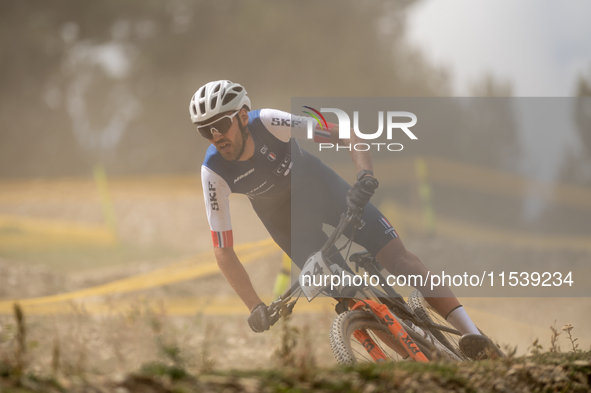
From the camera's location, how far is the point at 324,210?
4.09 metres

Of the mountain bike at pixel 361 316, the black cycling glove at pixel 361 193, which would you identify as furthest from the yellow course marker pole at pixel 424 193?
the black cycling glove at pixel 361 193

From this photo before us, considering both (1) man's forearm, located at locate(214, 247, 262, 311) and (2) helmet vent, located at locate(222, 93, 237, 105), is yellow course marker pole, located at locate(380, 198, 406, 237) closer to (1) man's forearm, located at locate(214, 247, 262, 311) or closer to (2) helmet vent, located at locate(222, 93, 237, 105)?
(1) man's forearm, located at locate(214, 247, 262, 311)

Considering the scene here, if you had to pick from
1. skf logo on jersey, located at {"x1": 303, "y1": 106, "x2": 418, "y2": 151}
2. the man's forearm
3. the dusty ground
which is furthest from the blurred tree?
the man's forearm

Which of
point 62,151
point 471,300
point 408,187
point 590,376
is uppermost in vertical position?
point 62,151

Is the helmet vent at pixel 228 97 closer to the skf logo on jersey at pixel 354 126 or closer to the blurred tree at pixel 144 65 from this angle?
the skf logo on jersey at pixel 354 126

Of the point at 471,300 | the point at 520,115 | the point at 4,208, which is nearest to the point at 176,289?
the point at 471,300

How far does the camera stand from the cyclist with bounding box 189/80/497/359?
146 inches

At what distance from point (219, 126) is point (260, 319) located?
1638 mm

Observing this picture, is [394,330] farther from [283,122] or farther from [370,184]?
[283,122]

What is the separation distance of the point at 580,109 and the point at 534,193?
2.48 metres

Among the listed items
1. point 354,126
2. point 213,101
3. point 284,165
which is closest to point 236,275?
point 284,165

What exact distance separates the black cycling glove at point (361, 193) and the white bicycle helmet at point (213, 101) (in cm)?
128

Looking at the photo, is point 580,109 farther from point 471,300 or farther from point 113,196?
point 113,196

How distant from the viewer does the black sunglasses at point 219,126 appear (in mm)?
3709
